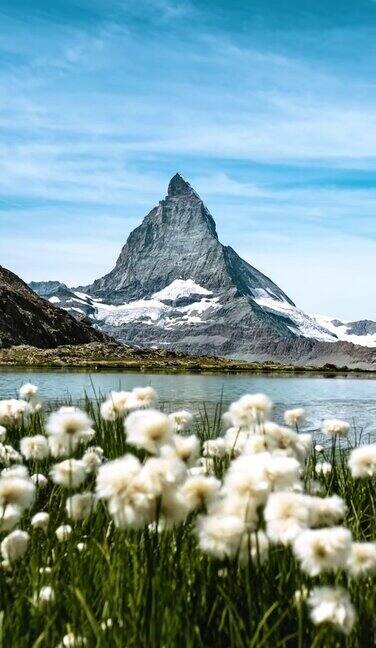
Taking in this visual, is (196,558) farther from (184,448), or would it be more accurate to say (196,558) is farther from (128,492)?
(128,492)

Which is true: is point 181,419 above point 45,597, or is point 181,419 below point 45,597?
above

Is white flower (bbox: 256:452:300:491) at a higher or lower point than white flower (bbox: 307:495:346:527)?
higher

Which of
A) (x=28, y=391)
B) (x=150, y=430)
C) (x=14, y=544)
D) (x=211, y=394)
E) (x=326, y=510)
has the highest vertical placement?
(x=150, y=430)

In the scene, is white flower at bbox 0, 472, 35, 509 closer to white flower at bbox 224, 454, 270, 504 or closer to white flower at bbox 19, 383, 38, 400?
white flower at bbox 224, 454, 270, 504

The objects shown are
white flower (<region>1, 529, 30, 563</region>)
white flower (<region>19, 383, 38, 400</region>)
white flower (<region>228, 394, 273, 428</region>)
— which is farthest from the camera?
white flower (<region>19, 383, 38, 400</region>)

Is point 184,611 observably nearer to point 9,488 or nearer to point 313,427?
point 9,488

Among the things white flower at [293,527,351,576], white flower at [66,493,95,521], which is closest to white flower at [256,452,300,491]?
white flower at [293,527,351,576]

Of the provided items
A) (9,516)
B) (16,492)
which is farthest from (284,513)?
(9,516)
